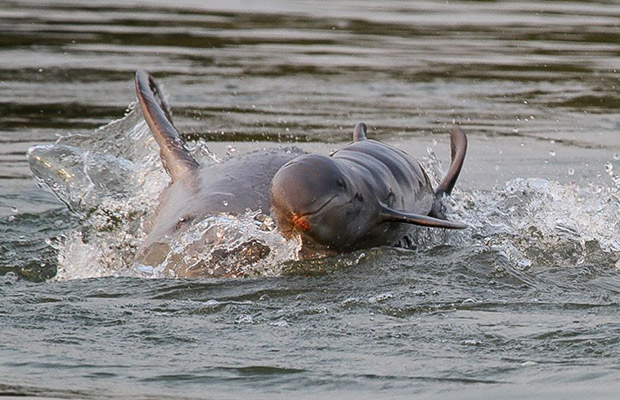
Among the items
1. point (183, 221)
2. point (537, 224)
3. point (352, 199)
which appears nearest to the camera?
point (352, 199)

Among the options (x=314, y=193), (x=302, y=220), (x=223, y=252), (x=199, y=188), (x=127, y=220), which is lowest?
(x=127, y=220)

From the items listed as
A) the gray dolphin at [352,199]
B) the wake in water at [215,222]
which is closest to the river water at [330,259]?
the wake in water at [215,222]

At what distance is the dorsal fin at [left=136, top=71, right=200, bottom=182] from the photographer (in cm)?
648

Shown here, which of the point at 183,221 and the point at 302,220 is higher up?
the point at 302,220

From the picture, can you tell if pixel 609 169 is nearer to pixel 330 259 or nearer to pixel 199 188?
pixel 199 188

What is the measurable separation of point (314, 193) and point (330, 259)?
0.47 meters

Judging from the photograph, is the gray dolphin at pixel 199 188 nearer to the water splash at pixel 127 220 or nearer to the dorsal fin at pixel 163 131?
the dorsal fin at pixel 163 131

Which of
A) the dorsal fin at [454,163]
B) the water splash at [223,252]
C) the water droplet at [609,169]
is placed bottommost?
the water droplet at [609,169]

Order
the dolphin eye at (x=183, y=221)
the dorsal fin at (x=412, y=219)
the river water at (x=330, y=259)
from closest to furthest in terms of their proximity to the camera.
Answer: the river water at (x=330, y=259), the dorsal fin at (x=412, y=219), the dolphin eye at (x=183, y=221)

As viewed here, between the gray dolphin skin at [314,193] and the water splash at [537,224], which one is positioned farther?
the water splash at [537,224]

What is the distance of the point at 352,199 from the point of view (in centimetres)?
521

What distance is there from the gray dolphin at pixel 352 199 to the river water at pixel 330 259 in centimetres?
13

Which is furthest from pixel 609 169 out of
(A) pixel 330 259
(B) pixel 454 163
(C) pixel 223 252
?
(C) pixel 223 252

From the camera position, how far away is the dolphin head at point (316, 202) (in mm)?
5055
